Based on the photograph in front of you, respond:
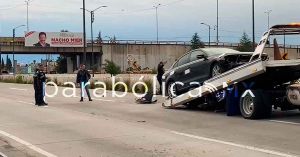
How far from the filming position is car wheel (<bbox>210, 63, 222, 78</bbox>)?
52.9ft

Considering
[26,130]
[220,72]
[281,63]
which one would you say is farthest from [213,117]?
[26,130]

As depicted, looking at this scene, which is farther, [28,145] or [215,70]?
[215,70]

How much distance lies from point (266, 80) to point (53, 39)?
307 feet

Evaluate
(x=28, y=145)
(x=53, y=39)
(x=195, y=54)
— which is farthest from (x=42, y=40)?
(x=28, y=145)

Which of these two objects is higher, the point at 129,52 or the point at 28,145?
the point at 129,52

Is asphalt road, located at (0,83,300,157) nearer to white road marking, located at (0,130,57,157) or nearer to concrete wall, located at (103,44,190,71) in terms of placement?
white road marking, located at (0,130,57,157)

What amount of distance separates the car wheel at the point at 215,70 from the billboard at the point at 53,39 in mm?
90273

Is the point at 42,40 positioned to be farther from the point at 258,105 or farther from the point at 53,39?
the point at 258,105

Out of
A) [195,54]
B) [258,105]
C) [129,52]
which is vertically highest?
[129,52]

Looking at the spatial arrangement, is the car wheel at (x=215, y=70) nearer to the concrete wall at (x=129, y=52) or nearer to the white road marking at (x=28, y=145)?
the white road marking at (x=28, y=145)

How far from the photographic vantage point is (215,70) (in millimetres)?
16297

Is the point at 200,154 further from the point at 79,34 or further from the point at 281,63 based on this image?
the point at 79,34

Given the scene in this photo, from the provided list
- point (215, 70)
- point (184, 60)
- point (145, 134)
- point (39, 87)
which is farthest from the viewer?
point (39, 87)

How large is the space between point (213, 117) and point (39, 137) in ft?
17.8
